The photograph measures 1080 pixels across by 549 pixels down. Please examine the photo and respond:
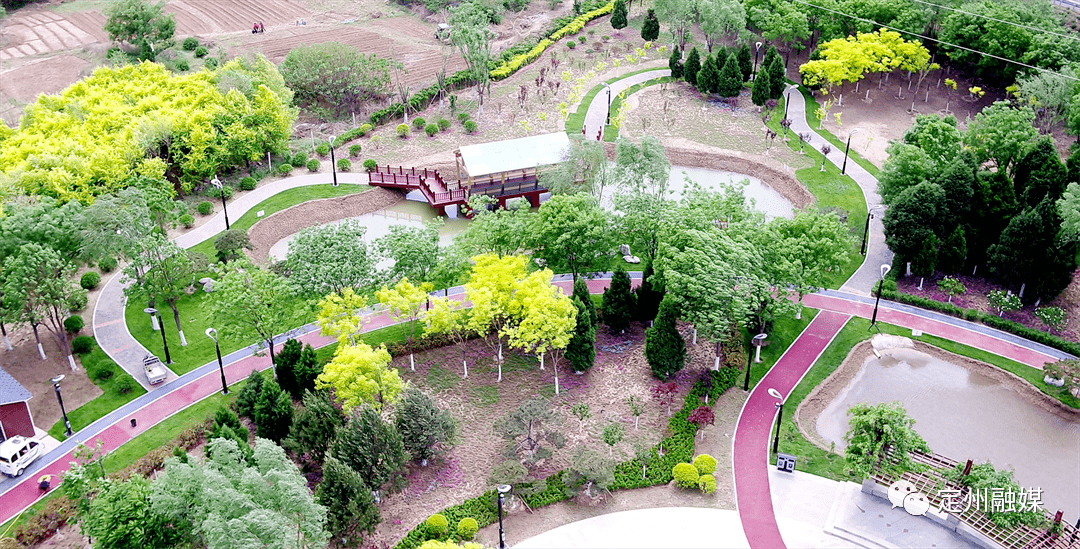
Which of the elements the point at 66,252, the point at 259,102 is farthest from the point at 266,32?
the point at 66,252

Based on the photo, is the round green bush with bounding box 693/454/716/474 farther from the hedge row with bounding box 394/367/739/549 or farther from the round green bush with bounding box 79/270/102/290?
the round green bush with bounding box 79/270/102/290

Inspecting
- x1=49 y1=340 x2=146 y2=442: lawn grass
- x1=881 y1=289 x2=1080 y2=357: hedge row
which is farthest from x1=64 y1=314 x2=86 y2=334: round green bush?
x1=881 y1=289 x2=1080 y2=357: hedge row

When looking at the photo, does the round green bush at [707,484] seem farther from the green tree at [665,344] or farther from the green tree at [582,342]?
the green tree at [582,342]

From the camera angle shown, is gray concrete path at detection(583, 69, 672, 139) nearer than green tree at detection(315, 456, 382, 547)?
No

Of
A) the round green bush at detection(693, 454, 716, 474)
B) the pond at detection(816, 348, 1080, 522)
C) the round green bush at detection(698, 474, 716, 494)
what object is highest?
the round green bush at detection(693, 454, 716, 474)

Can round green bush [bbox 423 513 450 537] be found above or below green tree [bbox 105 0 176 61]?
below

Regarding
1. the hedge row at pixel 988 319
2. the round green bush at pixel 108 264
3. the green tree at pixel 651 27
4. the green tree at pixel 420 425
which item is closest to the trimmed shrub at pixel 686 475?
the green tree at pixel 420 425

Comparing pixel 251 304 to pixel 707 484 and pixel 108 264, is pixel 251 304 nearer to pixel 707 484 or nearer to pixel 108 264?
pixel 108 264

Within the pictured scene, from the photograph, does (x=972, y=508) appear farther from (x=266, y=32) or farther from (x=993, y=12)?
(x=266, y=32)
